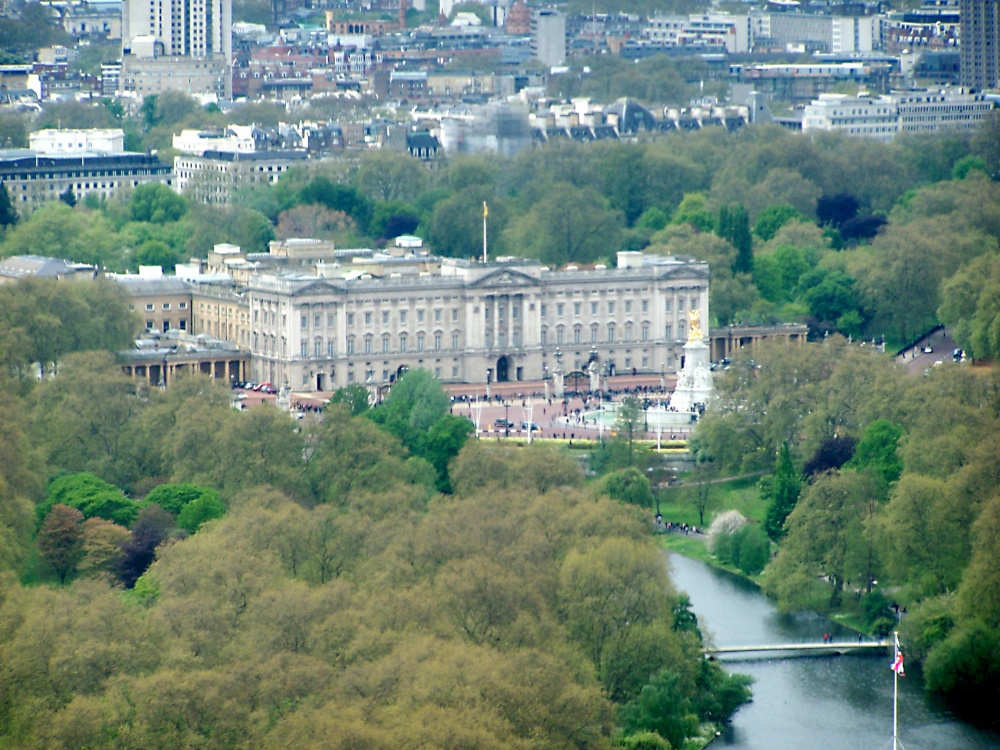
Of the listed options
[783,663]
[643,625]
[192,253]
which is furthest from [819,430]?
[192,253]

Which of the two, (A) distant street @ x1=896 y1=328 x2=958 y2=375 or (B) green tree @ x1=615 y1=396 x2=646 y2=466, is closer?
(B) green tree @ x1=615 y1=396 x2=646 y2=466

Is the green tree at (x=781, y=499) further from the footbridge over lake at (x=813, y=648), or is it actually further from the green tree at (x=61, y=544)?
the green tree at (x=61, y=544)

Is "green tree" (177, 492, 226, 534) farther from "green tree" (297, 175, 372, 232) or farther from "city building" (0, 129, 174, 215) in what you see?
"city building" (0, 129, 174, 215)

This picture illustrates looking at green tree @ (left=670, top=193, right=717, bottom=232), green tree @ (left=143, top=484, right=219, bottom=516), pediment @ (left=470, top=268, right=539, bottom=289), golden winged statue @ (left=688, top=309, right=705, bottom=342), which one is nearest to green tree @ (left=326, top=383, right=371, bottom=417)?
green tree @ (left=143, top=484, right=219, bottom=516)

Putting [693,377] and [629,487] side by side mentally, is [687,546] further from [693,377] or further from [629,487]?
[693,377]

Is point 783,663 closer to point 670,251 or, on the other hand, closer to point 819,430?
point 819,430

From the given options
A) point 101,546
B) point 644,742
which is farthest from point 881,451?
point 644,742
